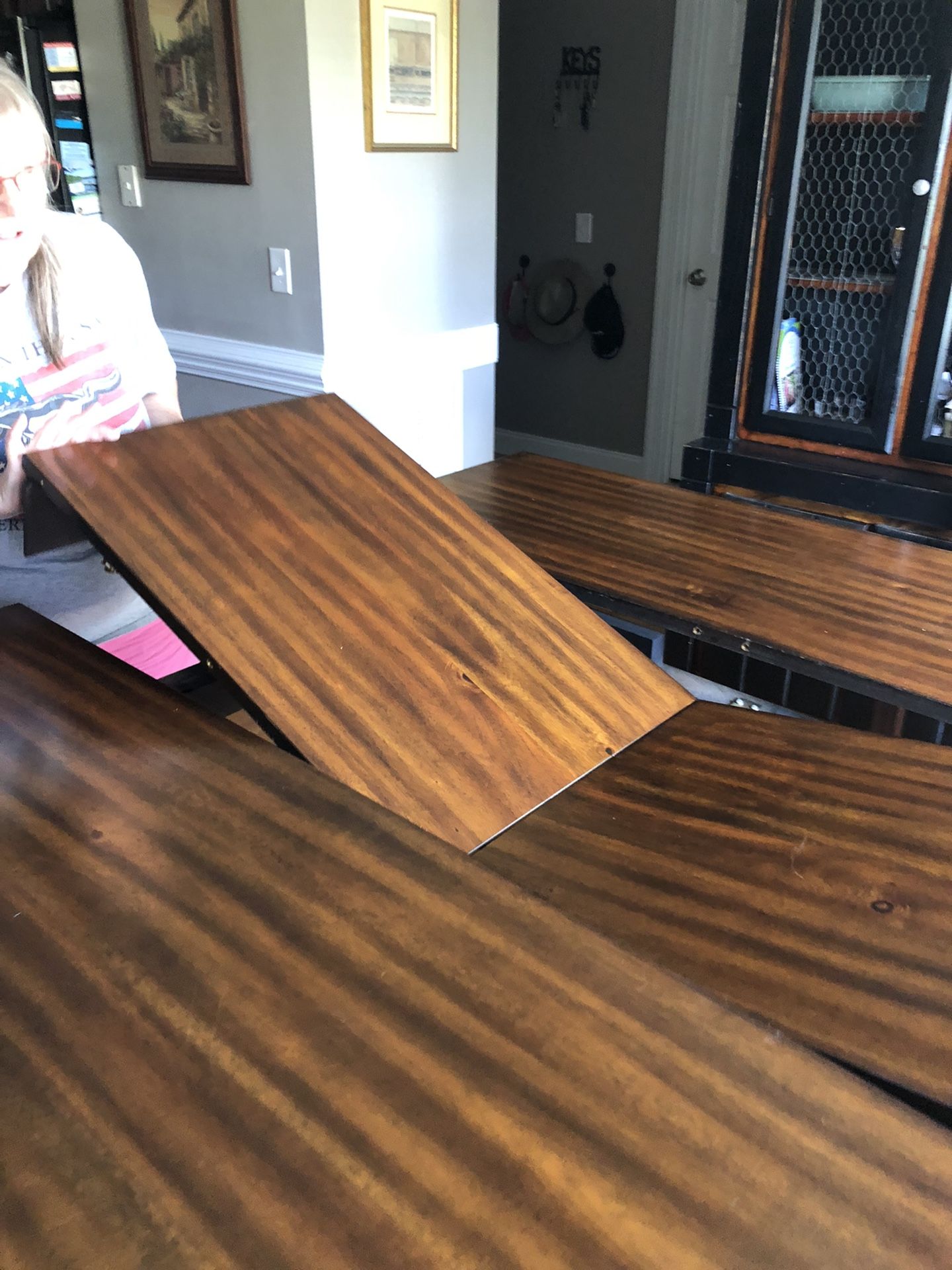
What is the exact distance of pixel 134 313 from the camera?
1250 mm

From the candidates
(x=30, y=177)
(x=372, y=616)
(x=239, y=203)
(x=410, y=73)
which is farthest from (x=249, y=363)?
(x=372, y=616)

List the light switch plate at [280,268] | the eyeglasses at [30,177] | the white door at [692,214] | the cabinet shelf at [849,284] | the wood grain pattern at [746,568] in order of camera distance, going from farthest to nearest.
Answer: the white door at [692,214] < the light switch plate at [280,268] < the cabinet shelf at [849,284] < the wood grain pattern at [746,568] < the eyeglasses at [30,177]

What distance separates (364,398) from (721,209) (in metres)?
1.52

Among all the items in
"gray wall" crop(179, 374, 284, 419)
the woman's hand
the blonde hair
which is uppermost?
the blonde hair

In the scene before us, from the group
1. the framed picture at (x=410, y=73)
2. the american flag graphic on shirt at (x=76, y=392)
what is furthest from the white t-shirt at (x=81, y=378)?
the framed picture at (x=410, y=73)

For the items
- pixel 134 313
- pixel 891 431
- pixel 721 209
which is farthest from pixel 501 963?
pixel 721 209

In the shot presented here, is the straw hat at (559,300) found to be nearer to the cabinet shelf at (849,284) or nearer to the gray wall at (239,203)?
the gray wall at (239,203)

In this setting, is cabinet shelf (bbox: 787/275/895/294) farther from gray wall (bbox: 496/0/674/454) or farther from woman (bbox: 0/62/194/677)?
gray wall (bbox: 496/0/674/454)

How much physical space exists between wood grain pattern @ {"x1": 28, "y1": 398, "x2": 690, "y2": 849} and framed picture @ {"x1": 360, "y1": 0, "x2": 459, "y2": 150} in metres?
1.71

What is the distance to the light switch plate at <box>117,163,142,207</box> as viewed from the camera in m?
2.84

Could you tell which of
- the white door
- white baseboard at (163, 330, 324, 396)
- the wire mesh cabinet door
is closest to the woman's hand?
white baseboard at (163, 330, 324, 396)

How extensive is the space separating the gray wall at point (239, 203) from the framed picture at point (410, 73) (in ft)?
0.66

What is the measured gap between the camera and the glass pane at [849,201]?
2037 mm

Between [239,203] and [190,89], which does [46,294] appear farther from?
[190,89]
